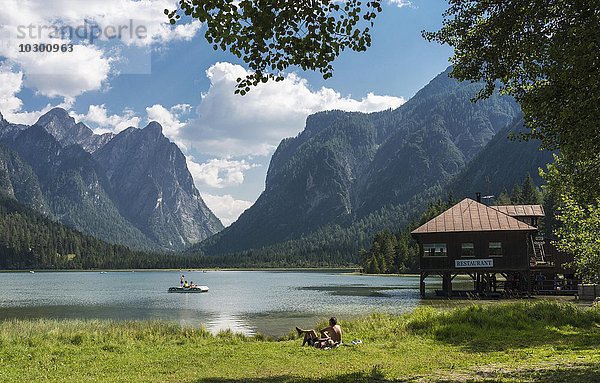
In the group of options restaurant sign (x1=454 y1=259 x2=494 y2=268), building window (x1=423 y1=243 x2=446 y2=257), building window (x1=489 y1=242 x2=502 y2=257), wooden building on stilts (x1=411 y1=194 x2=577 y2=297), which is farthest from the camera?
building window (x1=423 y1=243 x2=446 y2=257)

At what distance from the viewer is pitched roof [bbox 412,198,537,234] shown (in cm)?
5556

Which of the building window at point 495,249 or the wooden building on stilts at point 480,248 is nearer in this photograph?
the wooden building on stilts at point 480,248

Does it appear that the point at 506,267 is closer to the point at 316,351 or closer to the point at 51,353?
the point at 316,351

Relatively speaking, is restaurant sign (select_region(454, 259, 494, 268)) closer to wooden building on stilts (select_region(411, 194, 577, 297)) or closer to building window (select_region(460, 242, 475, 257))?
wooden building on stilts (select_region(411, 194, 577, 297))

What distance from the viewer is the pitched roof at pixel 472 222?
55562mm

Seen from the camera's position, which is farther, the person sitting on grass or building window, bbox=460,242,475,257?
building window, bbox=460,242,475,257

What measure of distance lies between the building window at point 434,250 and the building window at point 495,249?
485 cm

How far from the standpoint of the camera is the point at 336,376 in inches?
555

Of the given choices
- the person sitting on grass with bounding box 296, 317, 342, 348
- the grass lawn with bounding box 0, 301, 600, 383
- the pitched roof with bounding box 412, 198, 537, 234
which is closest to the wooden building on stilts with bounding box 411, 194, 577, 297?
the pitched roof with bounding box 412, 198, 537, 234

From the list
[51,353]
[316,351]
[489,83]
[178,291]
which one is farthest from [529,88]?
[178,291]

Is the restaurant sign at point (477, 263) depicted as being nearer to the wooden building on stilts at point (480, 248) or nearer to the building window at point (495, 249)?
the wooden building on stilts at point (480, 248)

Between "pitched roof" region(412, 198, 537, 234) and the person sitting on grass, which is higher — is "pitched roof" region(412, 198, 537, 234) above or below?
above

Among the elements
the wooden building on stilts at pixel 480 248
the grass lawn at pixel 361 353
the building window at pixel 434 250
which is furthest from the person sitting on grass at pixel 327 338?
the building window at pixel 434 250

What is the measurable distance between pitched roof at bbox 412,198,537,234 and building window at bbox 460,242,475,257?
5.83 feet
